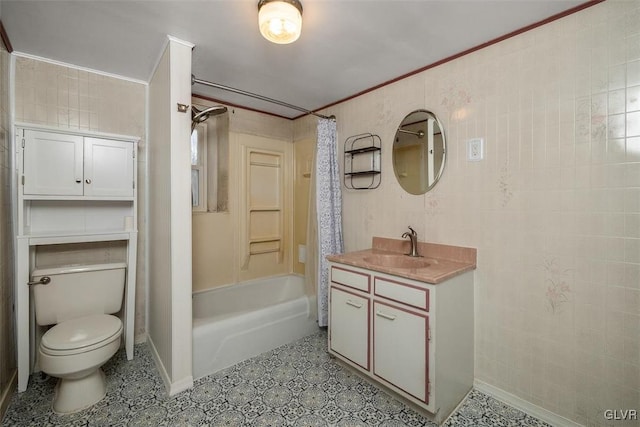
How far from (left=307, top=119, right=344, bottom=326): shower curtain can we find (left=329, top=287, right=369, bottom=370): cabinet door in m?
0.38

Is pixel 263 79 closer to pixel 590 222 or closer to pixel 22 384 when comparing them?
pixel 590 222

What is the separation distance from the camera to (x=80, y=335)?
164cm

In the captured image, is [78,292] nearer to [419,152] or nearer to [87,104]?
[87,104]

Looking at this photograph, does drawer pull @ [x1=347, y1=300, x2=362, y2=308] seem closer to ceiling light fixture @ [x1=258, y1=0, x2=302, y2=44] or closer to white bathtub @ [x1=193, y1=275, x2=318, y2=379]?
white bathtub @ [x1=193, y1=275, x2=318, y2=379]

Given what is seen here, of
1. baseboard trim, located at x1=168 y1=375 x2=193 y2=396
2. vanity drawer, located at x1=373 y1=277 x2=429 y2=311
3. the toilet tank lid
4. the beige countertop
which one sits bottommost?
baseboard trim, located at x1=168 y1=375 x2=193 y2=396

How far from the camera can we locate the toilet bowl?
154cm

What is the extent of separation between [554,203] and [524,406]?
116 centimetres

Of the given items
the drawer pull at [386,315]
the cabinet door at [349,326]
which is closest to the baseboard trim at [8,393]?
the cabinet door at [349,326]

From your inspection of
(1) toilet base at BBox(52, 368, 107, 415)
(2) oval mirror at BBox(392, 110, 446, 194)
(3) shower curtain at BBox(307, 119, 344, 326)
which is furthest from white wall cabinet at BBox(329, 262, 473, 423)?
(1) toilet base at BBox(52, 368, 107, 415)

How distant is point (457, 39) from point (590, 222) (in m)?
1.24

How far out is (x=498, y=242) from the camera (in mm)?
1729

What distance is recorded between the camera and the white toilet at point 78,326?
1.56 m

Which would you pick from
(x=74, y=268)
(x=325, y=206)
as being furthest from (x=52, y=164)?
(x=325, y=206)

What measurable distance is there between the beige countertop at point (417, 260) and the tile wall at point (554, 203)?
0.09 meters
